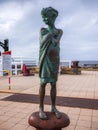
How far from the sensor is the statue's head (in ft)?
10.6

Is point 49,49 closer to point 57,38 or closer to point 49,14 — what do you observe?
point 57,38

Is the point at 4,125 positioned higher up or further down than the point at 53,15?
further down

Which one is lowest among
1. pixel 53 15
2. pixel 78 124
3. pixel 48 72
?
pixel 78 124

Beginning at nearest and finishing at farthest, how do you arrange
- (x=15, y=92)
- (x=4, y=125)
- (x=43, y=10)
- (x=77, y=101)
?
(x=43, y=10)
(x=4, y=125)
(x=77, y=101)
(x=15, y=92)

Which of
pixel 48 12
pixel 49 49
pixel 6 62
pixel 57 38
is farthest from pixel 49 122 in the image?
pixel 6 62

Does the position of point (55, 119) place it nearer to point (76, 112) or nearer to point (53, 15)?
point (53, 15)

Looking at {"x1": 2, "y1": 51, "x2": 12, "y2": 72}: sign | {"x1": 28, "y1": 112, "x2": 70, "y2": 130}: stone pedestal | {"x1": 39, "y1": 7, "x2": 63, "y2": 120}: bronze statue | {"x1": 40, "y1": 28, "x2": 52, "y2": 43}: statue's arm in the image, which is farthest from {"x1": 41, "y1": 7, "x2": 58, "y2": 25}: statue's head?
{"x1": 2, "y1": 51, "x2": 12, "y2": 72}: sign

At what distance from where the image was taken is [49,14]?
3.23m

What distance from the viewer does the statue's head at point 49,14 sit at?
3225 millimetres

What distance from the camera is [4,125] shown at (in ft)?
15.0

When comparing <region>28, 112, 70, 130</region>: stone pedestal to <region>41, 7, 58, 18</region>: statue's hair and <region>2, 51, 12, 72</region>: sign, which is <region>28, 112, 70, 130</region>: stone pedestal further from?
<region>2, 51, 12, 72</region>: sign

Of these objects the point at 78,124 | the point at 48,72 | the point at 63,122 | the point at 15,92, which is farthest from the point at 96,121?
the point at 15,92

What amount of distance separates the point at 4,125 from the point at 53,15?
2.71m

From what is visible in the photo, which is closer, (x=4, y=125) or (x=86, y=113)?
(x=4, y=125)
